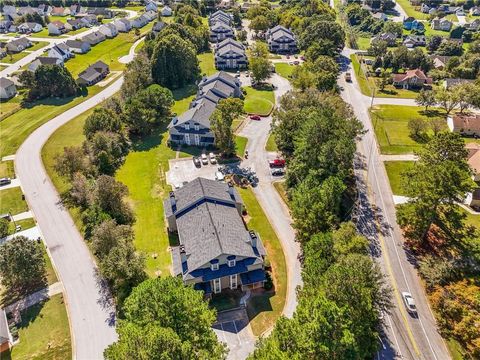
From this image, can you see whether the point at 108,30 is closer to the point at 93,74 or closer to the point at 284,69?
the point at 93,74

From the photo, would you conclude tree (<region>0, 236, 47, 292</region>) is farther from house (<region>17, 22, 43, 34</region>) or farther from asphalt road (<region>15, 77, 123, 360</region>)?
house (<region>17, 22, 43, 34</region>)

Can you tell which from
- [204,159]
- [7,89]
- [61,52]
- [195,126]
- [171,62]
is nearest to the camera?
[204,159]

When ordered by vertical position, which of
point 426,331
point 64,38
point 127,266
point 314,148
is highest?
point 64,38

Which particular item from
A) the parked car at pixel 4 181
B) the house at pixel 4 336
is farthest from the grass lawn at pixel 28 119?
the house at pixel 4 336

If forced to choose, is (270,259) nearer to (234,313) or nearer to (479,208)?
(234,313)

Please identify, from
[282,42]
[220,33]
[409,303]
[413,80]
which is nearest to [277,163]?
[409,303]

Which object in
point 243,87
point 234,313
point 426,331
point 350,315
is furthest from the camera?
point 243,87

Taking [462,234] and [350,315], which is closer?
[350,315]

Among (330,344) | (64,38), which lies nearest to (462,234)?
(330,344)
